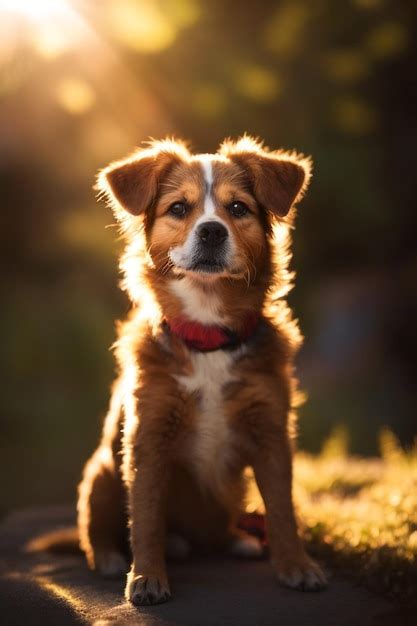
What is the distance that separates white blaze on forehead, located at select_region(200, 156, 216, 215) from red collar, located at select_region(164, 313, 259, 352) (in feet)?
1.74

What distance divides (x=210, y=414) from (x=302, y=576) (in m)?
0.80

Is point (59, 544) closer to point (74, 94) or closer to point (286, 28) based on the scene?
point (74, 94)

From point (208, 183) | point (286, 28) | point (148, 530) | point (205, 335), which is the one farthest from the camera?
point (286, 28)

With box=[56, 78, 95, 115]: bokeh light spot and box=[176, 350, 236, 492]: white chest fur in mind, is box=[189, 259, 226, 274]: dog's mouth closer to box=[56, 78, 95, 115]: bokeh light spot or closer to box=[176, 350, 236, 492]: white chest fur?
box=[176, 350, 236, 492]: white chest fur

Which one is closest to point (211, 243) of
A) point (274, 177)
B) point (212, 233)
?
point (212, 233)

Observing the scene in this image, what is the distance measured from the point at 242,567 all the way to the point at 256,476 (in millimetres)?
525

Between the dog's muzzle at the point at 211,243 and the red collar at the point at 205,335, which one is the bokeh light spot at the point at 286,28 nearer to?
the dog's muzzle at the point at 211,243

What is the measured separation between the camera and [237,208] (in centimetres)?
368

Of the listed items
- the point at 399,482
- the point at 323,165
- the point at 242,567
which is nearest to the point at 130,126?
the point at 323,165

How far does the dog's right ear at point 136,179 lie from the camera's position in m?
3.70

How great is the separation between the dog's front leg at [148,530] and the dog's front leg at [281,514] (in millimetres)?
452

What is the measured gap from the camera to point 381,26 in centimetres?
588

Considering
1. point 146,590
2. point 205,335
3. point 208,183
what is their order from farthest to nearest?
point 208,183, point 205,335, point 146,590

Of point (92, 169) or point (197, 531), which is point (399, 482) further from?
point (92, 169)
